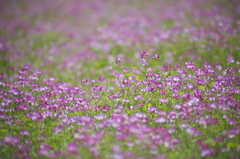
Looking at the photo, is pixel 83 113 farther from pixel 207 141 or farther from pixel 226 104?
pixel 226 104

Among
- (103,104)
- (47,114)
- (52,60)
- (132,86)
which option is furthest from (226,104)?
(52,60)

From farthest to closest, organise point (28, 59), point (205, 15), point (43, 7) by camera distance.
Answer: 1. point (43, 7)
2. point (205, 15)
3. point (28, 59)

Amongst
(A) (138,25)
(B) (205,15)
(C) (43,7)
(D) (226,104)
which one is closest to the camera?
(D) (226,104)

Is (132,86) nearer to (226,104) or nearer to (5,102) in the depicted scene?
(226,104)

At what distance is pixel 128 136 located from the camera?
4090 millimetres

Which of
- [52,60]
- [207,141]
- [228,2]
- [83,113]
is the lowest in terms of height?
[207,141]

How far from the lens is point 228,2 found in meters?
15.7

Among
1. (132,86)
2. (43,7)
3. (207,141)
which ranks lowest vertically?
(207,141)

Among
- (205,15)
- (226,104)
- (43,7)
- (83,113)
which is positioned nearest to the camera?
(226,104)

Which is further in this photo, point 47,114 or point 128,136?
point 47,114

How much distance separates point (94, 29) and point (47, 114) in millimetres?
11369

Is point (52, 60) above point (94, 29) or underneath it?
underneath

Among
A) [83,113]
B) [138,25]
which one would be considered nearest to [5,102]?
[83,113]

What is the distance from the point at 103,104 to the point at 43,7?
62.6 feet
